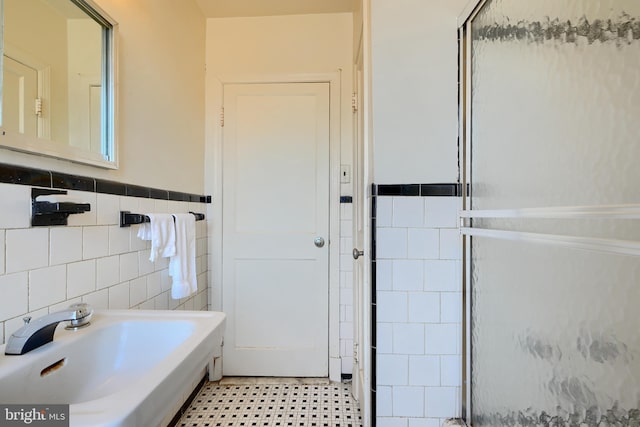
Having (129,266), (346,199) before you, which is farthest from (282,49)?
(129,266)

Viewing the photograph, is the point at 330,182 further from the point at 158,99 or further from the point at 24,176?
the point at 24,176

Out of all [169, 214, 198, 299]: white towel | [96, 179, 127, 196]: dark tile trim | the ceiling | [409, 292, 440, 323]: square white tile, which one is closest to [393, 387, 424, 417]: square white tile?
[409, 292, 440, 323]: square white tile

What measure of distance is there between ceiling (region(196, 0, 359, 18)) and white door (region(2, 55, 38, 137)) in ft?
4.61

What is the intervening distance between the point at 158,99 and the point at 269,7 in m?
0.99

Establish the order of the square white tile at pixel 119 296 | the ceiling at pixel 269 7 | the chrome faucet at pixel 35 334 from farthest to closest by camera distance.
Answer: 1. the ceiling at pixel 269 7
2. the square white tile at pixel 119 296
3. the chrome faucet at pixel 35 334

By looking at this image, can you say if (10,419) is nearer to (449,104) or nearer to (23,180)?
(23,180)

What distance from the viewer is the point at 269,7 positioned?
198cm

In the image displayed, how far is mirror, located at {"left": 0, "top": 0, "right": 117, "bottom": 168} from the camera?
31.5 inches

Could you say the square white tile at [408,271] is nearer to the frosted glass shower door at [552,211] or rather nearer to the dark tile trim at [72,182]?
the frosted glass shower door at [552,211]

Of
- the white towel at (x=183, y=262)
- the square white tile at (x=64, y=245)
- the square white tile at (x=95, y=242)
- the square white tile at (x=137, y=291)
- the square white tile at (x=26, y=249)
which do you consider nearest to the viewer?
the square white tile at (x=26, y=249)

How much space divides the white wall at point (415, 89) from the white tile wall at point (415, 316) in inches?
6.1

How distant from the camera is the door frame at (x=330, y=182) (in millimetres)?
2041

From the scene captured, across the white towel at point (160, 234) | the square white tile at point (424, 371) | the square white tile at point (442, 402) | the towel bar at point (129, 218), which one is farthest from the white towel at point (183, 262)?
the square white tile at point (442, 402)

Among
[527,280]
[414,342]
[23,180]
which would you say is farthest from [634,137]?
[23,180]
